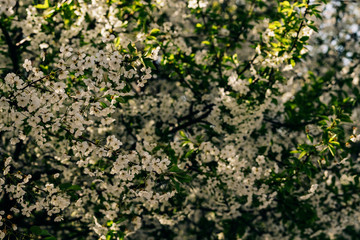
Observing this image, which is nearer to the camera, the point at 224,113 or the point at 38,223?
the point at 38,223

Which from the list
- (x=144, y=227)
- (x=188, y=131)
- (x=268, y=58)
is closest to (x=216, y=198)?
(x=188, y=131)

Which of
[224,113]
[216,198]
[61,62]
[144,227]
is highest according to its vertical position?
[224,113]

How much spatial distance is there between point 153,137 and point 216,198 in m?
1.60

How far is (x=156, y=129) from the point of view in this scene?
5578mm

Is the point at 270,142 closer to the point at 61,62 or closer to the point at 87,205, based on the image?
the point at 87,205

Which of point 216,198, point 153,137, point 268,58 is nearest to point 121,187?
point 153,137

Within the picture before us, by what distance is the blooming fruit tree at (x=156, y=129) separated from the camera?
3449 mm

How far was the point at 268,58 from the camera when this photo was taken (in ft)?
15.9

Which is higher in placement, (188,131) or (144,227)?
(188,131)

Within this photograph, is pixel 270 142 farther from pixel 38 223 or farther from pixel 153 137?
pixel 38 223

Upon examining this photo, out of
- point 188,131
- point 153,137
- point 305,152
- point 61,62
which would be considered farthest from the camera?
point 188,131

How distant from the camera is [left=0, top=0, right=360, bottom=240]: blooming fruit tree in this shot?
345cm

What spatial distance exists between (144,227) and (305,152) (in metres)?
3.97

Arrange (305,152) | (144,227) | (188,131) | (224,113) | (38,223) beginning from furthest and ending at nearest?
1. (144,227)
2. (188,131)
3. (224,113)
4. (38,223)
5. (305,152)
